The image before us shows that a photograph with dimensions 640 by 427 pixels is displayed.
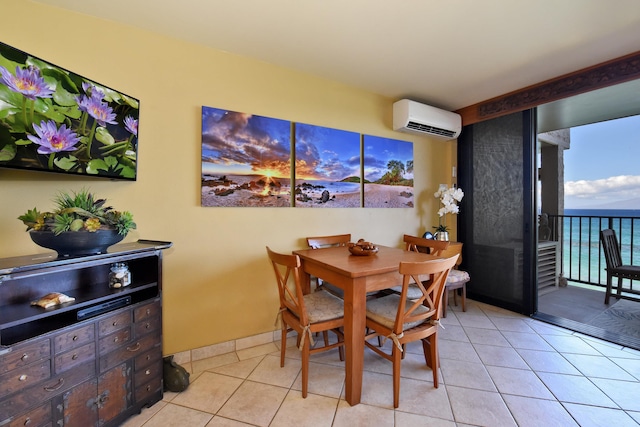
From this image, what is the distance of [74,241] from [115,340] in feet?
1.86

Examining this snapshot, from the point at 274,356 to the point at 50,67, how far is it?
230 cm

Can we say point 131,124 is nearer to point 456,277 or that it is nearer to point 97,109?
point 97,109

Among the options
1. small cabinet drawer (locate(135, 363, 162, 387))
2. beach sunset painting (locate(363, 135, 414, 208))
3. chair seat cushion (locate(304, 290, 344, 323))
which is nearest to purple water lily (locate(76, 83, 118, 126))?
small cabinet drawer (locate(135, 363, 162, 387))

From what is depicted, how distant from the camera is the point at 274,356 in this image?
80.6 inches

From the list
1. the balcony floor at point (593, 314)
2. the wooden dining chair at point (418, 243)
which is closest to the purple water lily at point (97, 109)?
the wooden dining chair at point (418, 243)

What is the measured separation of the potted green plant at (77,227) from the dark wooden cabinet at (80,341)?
0.06 m

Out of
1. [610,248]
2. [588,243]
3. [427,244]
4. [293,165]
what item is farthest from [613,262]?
[293,165]

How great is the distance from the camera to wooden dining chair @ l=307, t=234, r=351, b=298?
7.55ft

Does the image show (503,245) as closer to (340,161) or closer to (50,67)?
(340,161)

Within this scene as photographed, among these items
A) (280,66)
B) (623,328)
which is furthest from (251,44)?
(623,328)

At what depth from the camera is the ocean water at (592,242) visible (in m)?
3.29

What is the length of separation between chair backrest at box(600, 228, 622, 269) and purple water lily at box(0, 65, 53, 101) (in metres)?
5.12

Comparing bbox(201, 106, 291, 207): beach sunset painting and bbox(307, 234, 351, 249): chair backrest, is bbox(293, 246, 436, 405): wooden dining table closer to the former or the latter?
bbox(307, 234, 351, 249): chair backrest

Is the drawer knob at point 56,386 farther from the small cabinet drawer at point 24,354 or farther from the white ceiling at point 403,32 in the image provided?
the white ceiling at point 403,32
